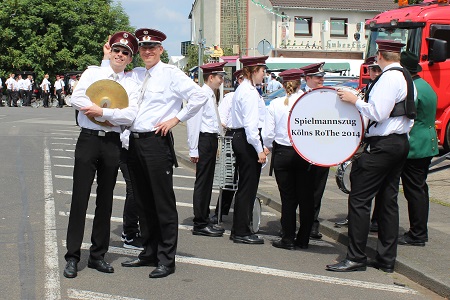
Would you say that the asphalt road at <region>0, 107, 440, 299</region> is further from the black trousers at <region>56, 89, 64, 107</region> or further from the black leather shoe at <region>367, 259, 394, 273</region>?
the black trousers at <region>56, 89, 64, 107</region>

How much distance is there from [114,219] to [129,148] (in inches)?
109

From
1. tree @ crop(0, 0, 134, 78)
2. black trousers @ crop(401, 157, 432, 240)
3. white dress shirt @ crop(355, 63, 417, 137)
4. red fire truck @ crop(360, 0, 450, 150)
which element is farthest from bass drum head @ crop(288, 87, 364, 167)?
tree @ crop(0, 0, 134, 78)

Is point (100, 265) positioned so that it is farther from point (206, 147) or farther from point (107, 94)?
point (206, 147)

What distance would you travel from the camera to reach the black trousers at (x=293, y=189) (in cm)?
791

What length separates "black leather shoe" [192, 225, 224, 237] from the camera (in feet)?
28.3

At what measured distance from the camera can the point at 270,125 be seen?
26.6ft

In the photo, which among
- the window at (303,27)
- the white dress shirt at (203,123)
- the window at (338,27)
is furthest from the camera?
the window at (338,27)

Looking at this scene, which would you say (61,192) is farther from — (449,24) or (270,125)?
(449,24)

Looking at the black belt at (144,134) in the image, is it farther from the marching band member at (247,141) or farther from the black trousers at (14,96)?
the black trousers at (14,96)

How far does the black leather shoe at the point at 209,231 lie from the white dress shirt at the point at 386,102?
99.3 inches

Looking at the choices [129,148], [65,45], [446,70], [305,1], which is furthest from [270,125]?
[305,1]

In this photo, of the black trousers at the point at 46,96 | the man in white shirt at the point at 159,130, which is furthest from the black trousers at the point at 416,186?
the black trousers at the point at 46,96

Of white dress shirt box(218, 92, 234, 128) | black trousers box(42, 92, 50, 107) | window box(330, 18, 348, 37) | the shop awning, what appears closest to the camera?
white dress shirt box(218, 92, 234, 128)

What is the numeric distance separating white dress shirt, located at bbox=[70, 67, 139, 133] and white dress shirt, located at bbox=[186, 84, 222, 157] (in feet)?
6.44
